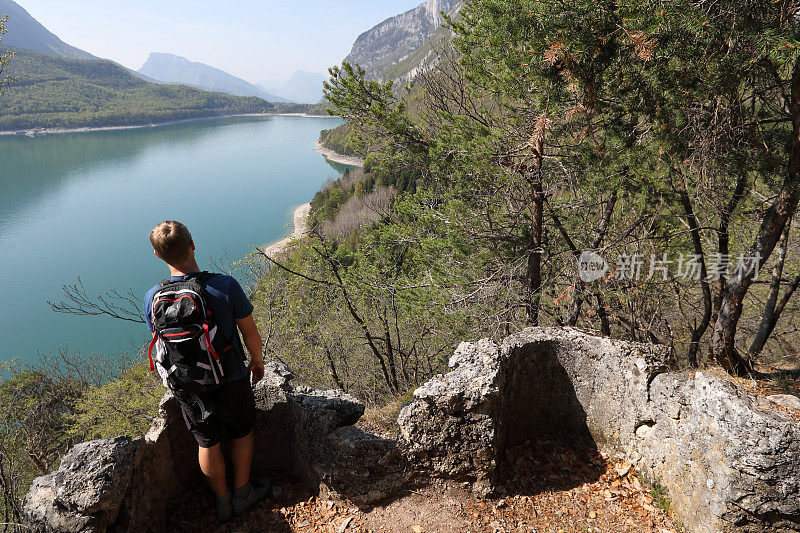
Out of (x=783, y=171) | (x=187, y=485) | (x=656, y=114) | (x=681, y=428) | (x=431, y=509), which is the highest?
(x=656, y=114)

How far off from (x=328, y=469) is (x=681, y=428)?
3051mm

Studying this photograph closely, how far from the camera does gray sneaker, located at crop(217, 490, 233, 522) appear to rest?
3.69 metres

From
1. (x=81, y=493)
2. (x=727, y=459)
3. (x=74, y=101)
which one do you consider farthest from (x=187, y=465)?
(x=74, y=101)

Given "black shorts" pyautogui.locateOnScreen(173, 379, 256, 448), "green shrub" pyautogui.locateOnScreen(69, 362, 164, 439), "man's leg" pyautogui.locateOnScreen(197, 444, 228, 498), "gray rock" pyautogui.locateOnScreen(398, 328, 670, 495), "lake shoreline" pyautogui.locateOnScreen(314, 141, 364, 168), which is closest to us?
"black shorts" pyautogui.locateOnScreen(173, 379, 256, 448)

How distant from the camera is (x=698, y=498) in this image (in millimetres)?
3371

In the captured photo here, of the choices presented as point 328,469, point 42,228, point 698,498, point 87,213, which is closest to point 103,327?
point 42,228

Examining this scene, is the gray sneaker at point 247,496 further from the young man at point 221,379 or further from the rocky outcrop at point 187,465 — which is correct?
the rocky outcrop at point 187,465

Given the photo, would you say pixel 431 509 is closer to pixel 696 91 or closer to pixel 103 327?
pixel 696 91

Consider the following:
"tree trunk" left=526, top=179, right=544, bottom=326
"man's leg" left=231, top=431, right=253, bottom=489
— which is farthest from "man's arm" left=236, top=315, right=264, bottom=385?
"tree trunk" left=526, top=179, right=544, bottom=326

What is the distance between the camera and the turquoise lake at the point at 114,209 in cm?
3662

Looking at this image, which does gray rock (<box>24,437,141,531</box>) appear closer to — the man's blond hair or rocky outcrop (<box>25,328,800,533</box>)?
rocky outcrop (<box>25,328,800,533</box>)

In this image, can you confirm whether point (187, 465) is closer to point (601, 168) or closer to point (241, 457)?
point (241, 457)

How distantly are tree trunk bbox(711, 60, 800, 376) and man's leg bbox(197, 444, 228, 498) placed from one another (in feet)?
22.9

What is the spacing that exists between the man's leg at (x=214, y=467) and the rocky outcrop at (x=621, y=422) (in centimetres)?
156
